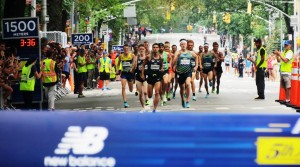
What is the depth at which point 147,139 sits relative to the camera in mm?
6805

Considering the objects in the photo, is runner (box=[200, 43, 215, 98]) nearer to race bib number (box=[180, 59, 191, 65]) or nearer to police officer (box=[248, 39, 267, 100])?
police officer (box=[248, 39, 267, 100])

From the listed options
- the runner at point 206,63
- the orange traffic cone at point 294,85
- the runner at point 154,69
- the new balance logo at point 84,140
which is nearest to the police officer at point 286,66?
the orange traffic cone at point 294,85

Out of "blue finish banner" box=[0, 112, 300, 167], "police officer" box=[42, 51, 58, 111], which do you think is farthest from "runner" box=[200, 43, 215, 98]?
"blue finish banner" box=[0, 112, 300, 167]

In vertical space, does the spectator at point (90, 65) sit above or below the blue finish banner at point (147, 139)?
below

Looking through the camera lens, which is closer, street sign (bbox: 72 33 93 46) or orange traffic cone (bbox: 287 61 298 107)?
orange traffic cone (bbox: 287 61 298 107)

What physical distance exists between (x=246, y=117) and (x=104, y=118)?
40.2 inches

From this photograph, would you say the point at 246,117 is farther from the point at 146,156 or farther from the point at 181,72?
the point at 181,72

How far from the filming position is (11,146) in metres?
6.91

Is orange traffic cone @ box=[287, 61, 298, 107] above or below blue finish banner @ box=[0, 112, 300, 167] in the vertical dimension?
below

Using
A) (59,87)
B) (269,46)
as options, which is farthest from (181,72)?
(269,46)

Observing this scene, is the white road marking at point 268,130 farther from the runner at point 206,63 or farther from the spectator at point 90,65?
the spectator at point 90,65

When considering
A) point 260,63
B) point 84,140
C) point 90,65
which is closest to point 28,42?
point 260,63

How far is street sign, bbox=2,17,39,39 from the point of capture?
2461 centimetres

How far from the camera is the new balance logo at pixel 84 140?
6816 mm
